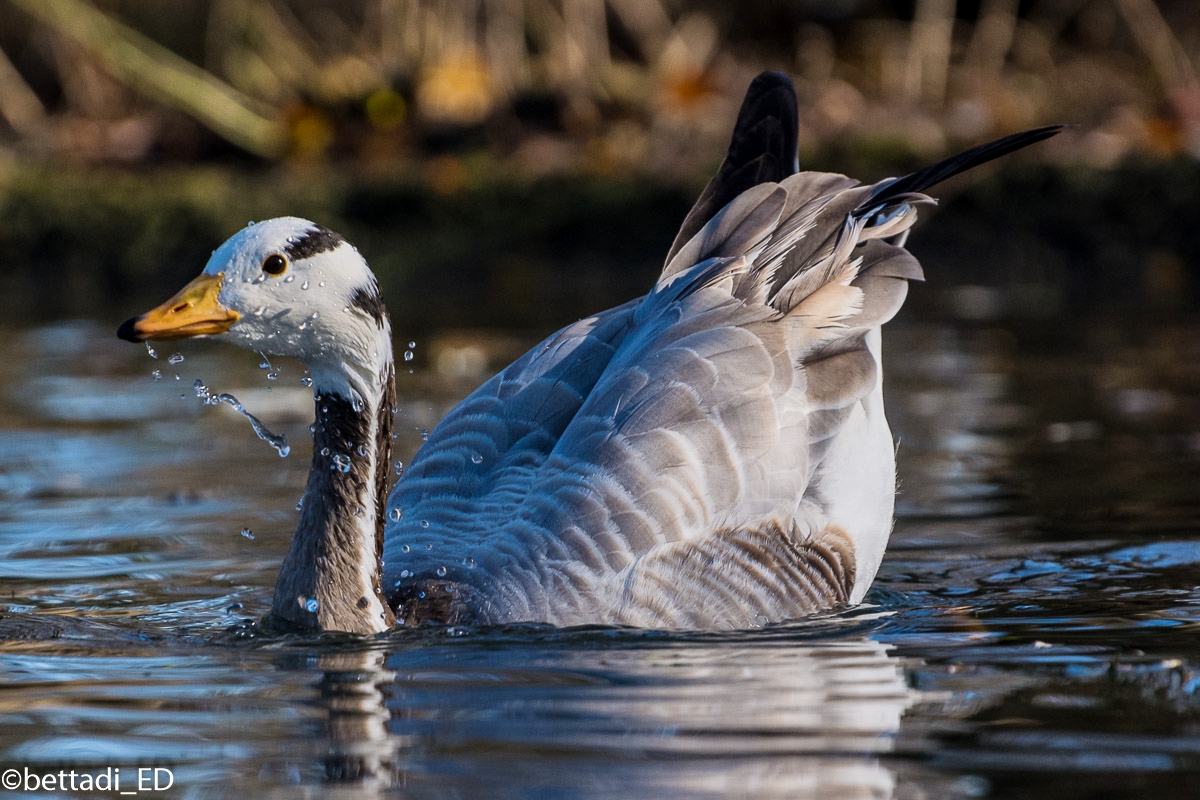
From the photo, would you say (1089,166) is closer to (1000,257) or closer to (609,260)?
(1000,257)

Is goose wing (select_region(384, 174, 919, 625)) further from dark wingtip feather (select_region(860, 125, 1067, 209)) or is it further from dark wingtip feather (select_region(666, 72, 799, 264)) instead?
dark wingtip feather (select_region(666, 72, 799, 264))

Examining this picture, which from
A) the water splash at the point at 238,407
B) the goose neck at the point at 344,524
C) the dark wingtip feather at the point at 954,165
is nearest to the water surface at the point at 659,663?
the goose neck at the point at 344,524

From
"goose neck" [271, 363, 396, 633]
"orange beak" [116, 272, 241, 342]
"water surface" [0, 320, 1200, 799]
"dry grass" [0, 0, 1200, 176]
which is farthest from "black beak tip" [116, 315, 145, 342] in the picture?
"dry grass" [0, 0, 1200, 176]

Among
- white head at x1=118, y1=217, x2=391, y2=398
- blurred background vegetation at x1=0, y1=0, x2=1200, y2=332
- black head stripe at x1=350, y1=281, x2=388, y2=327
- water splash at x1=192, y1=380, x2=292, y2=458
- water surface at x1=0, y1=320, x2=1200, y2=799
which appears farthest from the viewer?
blurred background vegetation at x1=0, y1=0, x2=1200, y2=332

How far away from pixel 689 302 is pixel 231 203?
29.1 ft

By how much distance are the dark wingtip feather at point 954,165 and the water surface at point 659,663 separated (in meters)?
1.16

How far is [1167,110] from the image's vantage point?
14023mm

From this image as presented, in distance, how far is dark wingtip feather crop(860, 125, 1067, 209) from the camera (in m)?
5.03

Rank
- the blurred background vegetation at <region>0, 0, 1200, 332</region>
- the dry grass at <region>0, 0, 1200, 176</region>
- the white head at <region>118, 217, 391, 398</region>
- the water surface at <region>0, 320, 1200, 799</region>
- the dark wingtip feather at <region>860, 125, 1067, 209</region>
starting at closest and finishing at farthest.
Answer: the water surface at <region>0, 320, 1200, 799</region>, the white head at <region>118, 217, 391, 398</region>, the dark wingtip feather at <region>860, 125, 1067, 209</region>, the blurred background vegetation at <region>0, 0, 1200, 332</region>, the dry grass at <region>0, 0, 1200, 176</region>

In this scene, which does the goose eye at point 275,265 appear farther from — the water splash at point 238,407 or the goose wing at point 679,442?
the goose wing at point 679,442

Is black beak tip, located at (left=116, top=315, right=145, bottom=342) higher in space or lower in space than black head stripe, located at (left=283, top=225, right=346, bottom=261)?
lower

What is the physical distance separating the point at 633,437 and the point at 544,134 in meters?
10.7

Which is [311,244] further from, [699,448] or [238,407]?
[699,448]

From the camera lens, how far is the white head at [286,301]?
14.2 feet
